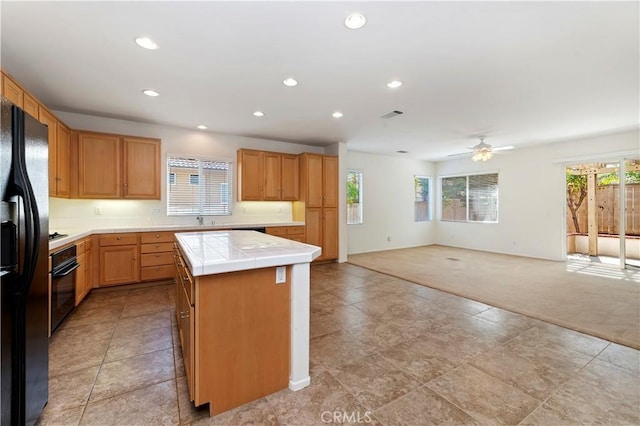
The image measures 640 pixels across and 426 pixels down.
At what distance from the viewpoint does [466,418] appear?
5.39 feet

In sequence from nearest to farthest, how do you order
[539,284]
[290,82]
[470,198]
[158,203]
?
[290,82] → [539,284] → [158,203] → [470,198]

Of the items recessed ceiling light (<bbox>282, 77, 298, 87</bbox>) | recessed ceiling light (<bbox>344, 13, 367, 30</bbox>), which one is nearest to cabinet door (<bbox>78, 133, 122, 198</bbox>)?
recessed ceiling light (<bbox>282, 77, 298, 87</bbox>)

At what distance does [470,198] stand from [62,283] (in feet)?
28.3

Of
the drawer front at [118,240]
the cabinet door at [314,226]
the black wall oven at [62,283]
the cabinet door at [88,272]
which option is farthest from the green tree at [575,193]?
the cabinet door at [88,272]

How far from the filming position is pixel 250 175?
525cm

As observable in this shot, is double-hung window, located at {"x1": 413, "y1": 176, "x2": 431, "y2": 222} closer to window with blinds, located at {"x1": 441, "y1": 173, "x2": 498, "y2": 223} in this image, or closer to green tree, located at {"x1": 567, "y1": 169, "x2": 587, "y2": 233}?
window with blinds, located at {"x1": 441, "y1": 173, "x2": 498, "y2": 223}

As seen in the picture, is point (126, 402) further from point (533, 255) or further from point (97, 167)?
point (533, 255)

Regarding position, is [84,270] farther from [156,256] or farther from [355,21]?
[355,21]

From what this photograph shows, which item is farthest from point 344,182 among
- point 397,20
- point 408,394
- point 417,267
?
point 408,394

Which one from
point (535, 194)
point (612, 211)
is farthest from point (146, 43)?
point (612, 211)

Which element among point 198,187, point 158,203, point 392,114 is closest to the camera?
point 392,114

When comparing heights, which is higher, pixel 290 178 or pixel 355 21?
pixel 355 21

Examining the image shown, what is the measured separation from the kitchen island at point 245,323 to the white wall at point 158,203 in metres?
3.26

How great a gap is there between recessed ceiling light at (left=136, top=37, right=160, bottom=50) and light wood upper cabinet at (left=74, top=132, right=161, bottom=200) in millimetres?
2352
